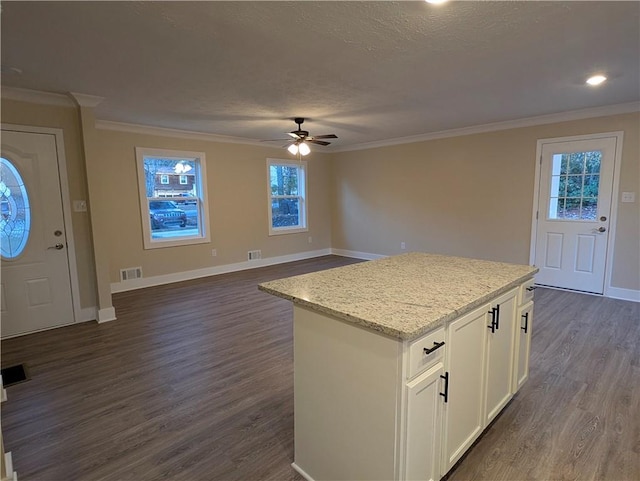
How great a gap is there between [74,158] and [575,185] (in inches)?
244

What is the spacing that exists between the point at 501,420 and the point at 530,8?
2.46m

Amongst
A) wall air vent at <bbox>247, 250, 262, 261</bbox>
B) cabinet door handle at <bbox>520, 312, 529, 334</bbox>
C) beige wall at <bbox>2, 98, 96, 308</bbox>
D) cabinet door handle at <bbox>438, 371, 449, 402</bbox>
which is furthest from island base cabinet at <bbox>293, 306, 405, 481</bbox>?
wall air vent at <bbox>247, 250, 262, 261</bbox>

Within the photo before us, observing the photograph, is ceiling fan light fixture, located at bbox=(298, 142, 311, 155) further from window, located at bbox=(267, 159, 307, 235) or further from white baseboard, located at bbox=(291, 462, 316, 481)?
white baseboard, located at bbox=(291, 462, 316, 481)

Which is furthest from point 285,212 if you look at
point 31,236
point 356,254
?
point 31,236

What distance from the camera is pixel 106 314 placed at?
4012 mm

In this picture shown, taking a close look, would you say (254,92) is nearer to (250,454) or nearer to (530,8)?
(530,8)

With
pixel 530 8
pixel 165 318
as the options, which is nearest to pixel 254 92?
pixel 530 8

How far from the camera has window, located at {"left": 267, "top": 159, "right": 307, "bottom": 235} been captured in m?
6.95

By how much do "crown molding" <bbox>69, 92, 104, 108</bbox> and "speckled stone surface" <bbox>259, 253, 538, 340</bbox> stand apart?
124 inches

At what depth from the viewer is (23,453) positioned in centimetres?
196

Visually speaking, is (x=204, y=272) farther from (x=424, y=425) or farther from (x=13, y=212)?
(x=424, y=425)

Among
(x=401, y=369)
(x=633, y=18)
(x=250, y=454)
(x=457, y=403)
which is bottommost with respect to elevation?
(x=250, y=454)

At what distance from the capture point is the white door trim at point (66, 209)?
3.60 m

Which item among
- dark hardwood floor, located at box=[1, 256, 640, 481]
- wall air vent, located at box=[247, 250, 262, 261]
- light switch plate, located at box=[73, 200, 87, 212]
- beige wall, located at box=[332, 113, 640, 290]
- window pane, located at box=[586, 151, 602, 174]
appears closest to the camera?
dark hardwood floor, located at box=[1, 256, 640, 481]
